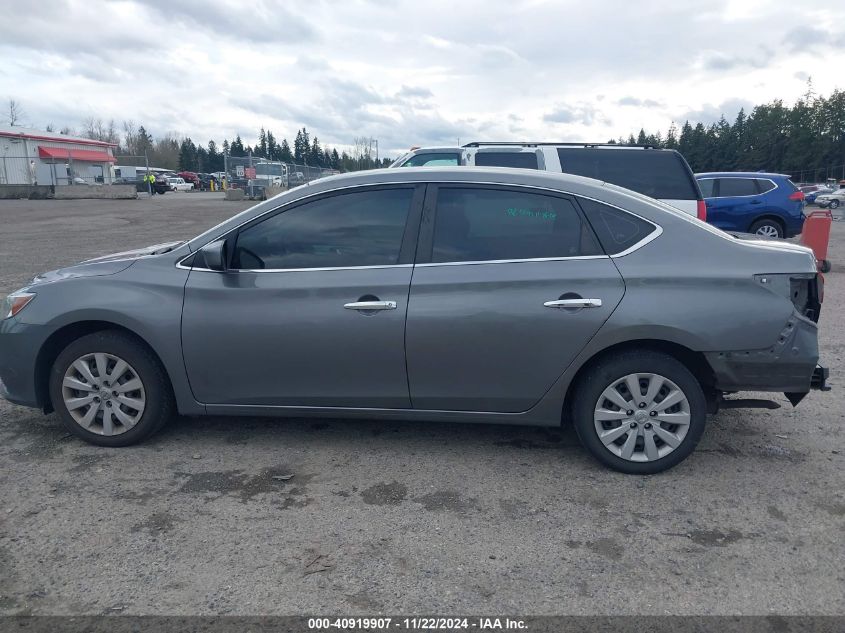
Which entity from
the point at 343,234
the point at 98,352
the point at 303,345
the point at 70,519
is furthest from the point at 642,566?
the point at 98,352

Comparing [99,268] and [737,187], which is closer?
[99,268]

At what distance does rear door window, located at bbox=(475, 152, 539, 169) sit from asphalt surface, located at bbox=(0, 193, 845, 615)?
5153 millimetres

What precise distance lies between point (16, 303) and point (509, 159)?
661cm

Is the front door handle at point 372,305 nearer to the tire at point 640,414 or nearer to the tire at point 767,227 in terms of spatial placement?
the tire at point 640,414

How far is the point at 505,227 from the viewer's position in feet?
13.4

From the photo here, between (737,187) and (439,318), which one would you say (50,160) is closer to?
(737,187)

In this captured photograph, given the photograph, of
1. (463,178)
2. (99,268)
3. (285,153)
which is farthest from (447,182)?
(285,153)

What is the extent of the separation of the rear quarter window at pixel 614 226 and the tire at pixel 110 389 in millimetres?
2788

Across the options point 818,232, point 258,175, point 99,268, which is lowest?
point 818,232

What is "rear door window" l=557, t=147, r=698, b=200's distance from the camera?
8578 millimetres

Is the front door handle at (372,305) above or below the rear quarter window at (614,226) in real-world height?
below

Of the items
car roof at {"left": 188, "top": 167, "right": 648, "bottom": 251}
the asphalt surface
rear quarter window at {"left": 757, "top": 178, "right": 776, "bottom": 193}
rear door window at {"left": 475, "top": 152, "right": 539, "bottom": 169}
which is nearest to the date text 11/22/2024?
the asphalt surface

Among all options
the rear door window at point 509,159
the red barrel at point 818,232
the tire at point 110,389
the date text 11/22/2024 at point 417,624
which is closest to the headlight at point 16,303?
the tire at point 110,389

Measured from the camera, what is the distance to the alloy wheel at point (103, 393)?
167 inches
